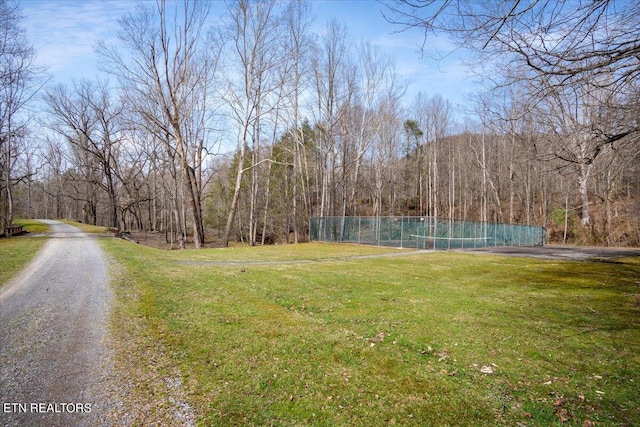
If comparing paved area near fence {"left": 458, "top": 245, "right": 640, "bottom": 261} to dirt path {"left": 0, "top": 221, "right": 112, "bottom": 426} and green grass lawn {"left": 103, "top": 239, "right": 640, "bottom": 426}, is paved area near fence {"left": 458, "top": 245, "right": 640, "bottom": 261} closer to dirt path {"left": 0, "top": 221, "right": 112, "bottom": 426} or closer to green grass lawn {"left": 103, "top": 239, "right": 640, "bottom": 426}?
green grass lawn {"left": 103, "top": 239, "right": 640, "bottom": 426}

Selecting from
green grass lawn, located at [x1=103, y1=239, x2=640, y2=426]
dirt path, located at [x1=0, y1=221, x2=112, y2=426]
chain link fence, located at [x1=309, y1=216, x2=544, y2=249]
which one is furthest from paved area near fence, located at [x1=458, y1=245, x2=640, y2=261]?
dirt path, located at [x1=0, y1=221, x2=112, y2=426]

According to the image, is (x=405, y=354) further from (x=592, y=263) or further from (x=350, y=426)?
(x=592, y=263)

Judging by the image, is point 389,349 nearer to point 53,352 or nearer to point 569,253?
point 53,352

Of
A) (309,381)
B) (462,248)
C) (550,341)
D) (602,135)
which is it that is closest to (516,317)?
(550,341)

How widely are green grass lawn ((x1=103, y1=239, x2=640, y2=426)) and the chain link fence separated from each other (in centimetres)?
1200

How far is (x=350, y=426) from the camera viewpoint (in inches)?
119

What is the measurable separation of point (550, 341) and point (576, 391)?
1.61 meters

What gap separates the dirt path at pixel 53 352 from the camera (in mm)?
3137

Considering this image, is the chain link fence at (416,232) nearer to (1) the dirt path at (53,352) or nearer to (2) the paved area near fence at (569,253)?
(2) the paved area near fence at (569,253)

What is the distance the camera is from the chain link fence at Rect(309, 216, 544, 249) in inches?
844

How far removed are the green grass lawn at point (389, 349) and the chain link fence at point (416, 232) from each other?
12.0m

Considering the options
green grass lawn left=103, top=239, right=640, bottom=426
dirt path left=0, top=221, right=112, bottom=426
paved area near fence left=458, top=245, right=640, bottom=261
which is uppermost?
dirt path left=0, top=221, right=112, bottom=426

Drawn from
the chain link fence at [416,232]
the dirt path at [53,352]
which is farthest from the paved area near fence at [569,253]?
the dirt path at [53,352]

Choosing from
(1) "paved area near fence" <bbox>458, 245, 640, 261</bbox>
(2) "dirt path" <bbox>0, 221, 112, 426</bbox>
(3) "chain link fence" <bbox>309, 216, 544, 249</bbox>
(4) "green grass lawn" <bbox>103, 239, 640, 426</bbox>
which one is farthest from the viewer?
(3) "chain link fence" <bbox>309, 216, 544, 249</bbox>
